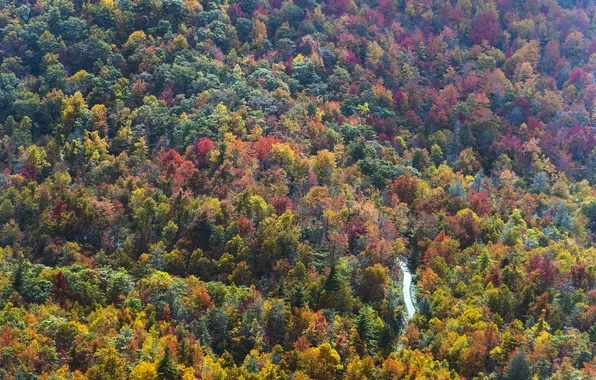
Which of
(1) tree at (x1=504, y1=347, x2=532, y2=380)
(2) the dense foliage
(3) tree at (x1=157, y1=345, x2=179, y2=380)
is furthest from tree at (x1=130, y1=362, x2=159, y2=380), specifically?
(1) tree at (x1=504, y1=347, x2=532, y2=380)

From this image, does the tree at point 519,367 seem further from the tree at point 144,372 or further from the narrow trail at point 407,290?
the tree at point 144,372

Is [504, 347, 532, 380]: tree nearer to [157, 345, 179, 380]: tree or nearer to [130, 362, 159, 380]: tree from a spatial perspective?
[157, 345, 179, 380]: tree

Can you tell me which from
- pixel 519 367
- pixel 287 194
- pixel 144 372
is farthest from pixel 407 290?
pixel 144 372

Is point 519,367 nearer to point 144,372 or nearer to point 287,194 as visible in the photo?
point 144,372

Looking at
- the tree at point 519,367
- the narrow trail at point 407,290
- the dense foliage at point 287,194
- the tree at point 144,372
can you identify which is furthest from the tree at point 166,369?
the tree at point 519,367

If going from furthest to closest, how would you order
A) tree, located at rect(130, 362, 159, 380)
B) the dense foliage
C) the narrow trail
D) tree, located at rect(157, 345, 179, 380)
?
the narrow trail → the dense foliage → tree, located at rect(157, 345, 179, 380) → tree, located at rect(130, 362, 159, 380)

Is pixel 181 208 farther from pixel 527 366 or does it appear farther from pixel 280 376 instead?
pixel 527 366
